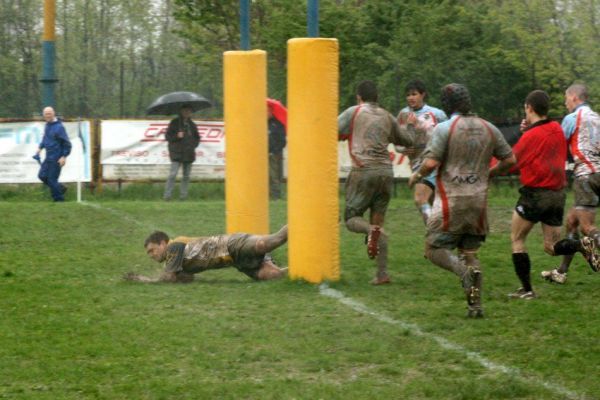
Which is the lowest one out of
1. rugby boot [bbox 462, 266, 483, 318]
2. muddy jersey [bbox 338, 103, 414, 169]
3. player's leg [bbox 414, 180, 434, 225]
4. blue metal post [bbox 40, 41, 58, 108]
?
rugby boot [bbox 462, 266, 483, 318]

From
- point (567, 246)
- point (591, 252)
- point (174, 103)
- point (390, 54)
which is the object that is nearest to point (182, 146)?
point (174, 103)

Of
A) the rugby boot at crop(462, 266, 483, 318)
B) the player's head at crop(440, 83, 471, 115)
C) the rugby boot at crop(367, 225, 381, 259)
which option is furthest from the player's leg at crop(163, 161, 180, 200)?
the rugby boot at crop(462, 266, 483, 318)

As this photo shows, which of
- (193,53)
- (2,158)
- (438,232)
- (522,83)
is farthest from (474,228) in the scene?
(193,53)

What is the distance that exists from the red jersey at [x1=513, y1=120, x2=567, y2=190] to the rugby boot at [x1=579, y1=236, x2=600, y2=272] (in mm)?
677

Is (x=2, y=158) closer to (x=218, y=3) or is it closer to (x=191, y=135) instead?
(x=191, y=135)

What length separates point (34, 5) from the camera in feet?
110

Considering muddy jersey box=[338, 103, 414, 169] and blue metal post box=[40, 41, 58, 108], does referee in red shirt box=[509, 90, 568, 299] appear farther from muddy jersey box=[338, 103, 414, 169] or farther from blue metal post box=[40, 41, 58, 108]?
blue metal post box=[40, 41, 58, 108]

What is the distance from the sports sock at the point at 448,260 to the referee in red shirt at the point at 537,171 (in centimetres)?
112

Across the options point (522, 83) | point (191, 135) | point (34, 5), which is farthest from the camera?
point (34, 5)

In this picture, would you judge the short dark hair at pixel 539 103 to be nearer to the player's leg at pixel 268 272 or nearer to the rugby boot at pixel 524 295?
the rugby boot at pixel 524 295

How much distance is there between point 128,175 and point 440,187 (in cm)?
1514

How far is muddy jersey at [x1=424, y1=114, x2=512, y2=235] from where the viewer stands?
391 inches

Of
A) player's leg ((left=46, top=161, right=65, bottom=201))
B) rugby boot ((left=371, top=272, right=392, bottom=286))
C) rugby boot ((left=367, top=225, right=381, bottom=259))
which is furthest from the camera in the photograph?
player's leg ((left=46, top=161, right=65, bottom=201))

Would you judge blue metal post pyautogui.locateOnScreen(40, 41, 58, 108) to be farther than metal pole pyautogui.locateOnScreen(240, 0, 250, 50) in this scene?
Yes
